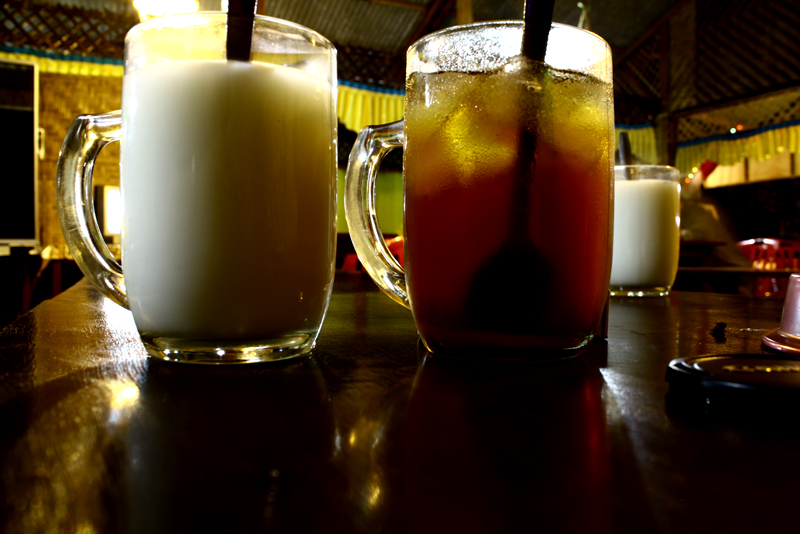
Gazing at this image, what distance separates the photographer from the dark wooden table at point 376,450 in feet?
0.49

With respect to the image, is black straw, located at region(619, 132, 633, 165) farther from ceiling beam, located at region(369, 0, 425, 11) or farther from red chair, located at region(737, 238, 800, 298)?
ceiling beam, located at region(369, 0, 425, 11)

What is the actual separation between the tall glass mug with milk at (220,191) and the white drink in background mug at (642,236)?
0.67 m

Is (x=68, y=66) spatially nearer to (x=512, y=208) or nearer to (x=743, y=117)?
(x=512, y=208)

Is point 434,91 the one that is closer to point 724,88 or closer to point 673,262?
point 673,262

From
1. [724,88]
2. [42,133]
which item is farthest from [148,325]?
[724,88]

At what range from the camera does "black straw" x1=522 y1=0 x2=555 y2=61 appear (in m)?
0.35

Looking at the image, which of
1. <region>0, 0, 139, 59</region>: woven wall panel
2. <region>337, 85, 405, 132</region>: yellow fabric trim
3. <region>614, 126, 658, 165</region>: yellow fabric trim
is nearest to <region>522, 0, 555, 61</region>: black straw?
<region>0, 0, 139, 59</region>: woven wall panel

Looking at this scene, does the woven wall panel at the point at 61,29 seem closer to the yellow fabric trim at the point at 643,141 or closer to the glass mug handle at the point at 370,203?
the glass mug handle at the point at 370,203

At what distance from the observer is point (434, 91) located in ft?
1.26

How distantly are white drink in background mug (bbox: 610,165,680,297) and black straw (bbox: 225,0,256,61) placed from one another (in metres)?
0.70

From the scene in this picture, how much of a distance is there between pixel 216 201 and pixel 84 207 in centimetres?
13

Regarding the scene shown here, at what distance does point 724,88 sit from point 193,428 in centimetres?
652

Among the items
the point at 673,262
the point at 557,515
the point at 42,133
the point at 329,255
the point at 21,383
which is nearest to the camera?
the point at 557,515

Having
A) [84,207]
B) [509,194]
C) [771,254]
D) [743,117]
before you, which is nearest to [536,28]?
[509,194]
